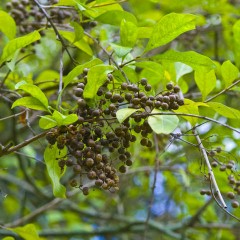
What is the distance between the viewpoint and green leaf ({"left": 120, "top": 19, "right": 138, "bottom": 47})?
1335 millimetres

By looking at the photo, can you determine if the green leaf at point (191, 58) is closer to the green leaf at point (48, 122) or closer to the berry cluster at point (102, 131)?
the berry cluster at point (102, 131)

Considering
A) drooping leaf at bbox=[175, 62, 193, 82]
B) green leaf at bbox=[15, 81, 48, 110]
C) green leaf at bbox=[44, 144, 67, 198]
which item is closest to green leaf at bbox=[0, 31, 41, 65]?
green leaf at bbox=[15, 81, 48, 110]

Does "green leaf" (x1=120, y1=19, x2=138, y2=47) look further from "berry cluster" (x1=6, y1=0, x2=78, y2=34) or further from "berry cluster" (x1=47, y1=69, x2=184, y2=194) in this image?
"berry cluster" (x1=6, y1=0, x2=78, y2=34)

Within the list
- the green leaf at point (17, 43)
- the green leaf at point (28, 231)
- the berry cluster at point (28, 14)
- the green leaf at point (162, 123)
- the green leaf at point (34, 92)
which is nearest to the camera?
the green leaf at point (162, 123)

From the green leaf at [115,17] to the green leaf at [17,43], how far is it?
0.18 metres

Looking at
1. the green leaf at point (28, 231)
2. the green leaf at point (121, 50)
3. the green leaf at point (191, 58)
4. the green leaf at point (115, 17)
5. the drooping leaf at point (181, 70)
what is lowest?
the green leaf at point (28, 231)

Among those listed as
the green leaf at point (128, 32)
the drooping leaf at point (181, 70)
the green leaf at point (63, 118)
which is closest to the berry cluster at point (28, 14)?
the drooping leaf at point (181, 70)

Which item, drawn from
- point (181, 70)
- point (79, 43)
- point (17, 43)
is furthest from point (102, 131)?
point (181, 70)

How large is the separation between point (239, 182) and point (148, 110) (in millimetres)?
373

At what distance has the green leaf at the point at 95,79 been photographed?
117 centimetres

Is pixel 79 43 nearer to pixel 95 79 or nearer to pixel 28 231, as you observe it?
pixel 95 79

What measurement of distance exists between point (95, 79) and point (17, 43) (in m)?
0.26

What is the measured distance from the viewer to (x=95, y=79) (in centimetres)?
118

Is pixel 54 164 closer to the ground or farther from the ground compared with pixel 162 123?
closer to the ground
